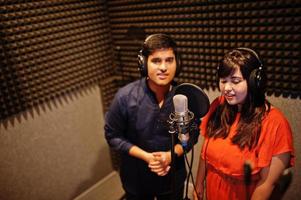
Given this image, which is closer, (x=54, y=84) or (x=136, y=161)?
(x=136, y=161)

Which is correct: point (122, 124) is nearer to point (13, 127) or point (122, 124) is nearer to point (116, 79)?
point (13, 127)

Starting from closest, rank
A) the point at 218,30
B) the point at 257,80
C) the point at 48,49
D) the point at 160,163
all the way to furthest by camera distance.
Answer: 1. the point at 257,80
2. the point at 160,163
3. the point at 218,30
4. the point at 48,49

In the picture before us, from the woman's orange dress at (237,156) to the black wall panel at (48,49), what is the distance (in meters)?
1.75

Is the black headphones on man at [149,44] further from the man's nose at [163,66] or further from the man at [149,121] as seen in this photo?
the man's nose at [163,66]

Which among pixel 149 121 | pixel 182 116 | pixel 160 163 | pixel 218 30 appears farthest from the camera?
pixel 218 30

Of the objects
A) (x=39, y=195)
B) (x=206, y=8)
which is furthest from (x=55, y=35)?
(x=39, y=195)

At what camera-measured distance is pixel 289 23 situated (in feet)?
6.22

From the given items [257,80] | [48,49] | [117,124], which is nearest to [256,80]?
[257,80]

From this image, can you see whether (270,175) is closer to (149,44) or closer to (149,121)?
(149,121)

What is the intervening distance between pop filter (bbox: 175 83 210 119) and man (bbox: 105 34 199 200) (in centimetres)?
37

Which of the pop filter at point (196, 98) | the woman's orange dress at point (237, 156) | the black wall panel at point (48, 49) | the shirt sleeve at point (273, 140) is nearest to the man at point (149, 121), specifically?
the woman's orange dress at point (237, 156)

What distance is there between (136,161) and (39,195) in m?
1.40

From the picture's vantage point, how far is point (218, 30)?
226 centimetres

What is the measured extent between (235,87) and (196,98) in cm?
24
